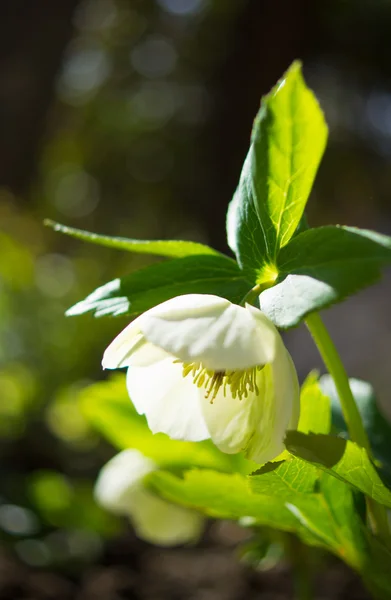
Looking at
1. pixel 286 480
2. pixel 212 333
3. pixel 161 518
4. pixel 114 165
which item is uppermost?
pixel 212 333

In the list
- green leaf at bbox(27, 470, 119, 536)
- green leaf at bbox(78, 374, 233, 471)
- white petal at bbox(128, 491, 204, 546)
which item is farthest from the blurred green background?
green leaf at bbox(78, 374, 233, 471)

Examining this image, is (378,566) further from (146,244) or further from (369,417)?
(146,244)

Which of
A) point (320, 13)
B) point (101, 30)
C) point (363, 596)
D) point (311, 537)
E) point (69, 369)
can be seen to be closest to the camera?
point (311, 537)

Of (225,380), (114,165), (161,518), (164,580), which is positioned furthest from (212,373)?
(114,165)

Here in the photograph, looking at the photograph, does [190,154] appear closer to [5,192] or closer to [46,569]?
[5,192]

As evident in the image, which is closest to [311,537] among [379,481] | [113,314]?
[379,481]

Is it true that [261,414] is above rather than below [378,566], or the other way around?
above

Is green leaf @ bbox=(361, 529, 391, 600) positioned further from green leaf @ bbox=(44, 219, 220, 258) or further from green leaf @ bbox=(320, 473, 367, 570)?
green leaf @ bbox=(44, 219, 220, 258)

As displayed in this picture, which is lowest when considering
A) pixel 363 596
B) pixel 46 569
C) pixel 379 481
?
pixel 46 569
